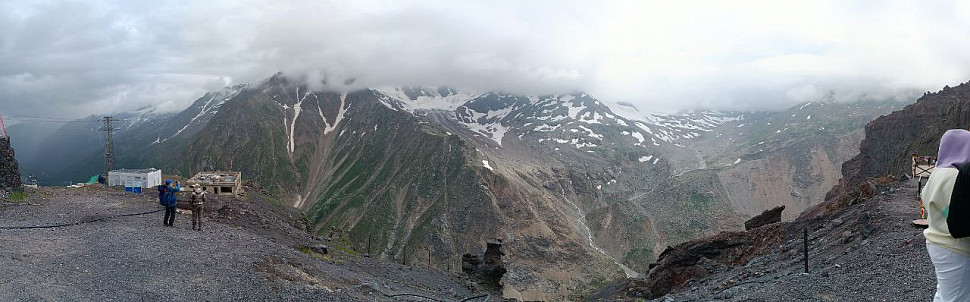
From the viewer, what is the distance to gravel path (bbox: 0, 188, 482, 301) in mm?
15781

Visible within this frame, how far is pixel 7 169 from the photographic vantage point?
31.6 m

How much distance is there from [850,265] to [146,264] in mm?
24045

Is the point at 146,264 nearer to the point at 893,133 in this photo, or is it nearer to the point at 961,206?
the point at 961,206

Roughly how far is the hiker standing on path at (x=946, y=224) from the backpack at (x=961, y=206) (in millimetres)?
77

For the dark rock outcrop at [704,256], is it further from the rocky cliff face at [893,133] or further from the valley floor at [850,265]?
the rocky cliff face at [893,133]

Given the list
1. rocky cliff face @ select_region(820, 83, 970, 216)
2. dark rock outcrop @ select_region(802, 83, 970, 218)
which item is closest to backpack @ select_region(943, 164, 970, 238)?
dark rock outcrop @ select_region(802, 83, 970, 218)

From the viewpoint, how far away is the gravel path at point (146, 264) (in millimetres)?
15781

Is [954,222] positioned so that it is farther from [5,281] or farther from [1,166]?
[1,166]

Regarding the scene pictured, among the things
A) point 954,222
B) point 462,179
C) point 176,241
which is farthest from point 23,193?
point 462,179

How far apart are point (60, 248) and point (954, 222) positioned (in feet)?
80.9

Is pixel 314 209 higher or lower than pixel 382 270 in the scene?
lower

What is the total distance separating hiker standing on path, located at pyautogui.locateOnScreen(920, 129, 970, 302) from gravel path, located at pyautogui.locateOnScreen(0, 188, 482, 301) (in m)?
17.1

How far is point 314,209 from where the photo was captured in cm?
18100

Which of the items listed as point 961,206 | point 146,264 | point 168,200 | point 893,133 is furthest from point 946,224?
point 893,133
